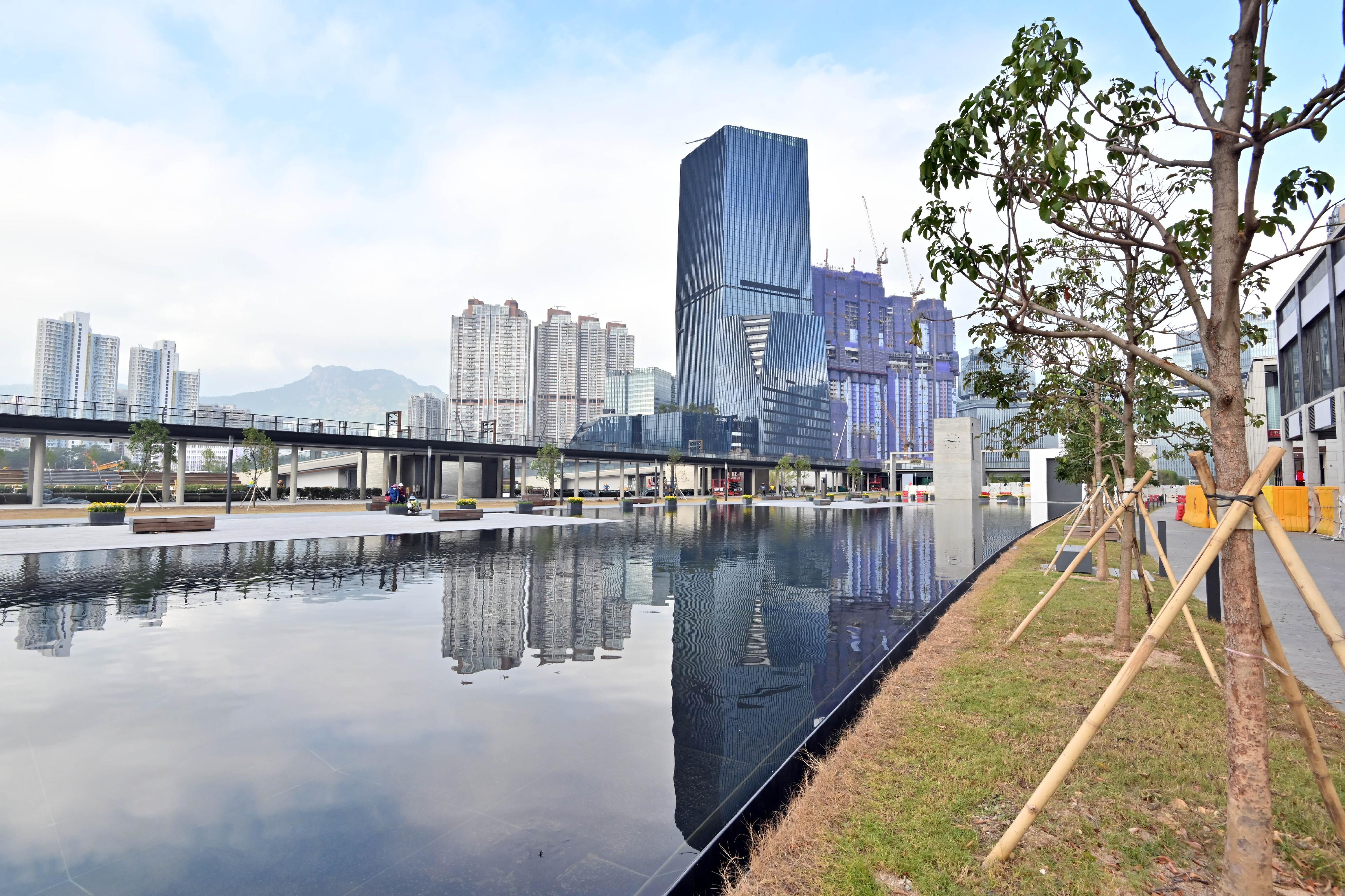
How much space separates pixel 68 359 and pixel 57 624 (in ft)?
736

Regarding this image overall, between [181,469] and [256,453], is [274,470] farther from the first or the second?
[181,469]

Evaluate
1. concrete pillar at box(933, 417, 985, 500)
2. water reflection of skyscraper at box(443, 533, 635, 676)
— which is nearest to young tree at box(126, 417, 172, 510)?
water reflection of skyscraper at box(443, 533, 635, 676)

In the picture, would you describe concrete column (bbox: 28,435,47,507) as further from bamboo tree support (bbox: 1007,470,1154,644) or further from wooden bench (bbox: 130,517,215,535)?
bamboo tree support (bbox: 1007,470,1154,644)

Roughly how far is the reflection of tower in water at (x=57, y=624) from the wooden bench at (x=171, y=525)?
1551 centimetres

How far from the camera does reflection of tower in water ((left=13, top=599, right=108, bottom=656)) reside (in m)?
8.91

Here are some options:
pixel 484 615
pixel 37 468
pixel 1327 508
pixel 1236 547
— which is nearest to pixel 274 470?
pixel 37 468

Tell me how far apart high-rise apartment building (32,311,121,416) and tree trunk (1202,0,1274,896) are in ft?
698

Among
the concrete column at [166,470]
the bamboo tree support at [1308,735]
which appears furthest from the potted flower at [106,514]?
the bamboo tree support at [1308,735]

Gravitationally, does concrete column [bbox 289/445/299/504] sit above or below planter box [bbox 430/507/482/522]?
above

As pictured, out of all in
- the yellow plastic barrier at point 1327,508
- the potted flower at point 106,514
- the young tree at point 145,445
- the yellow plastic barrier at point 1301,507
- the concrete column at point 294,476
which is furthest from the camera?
the concrete column at point 294,476

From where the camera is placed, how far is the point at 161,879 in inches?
148

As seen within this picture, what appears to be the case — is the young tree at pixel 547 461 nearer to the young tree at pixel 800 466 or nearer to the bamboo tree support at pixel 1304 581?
the young tree at pixel 800 466

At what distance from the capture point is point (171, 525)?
25875mm

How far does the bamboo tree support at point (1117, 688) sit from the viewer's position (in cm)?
373
